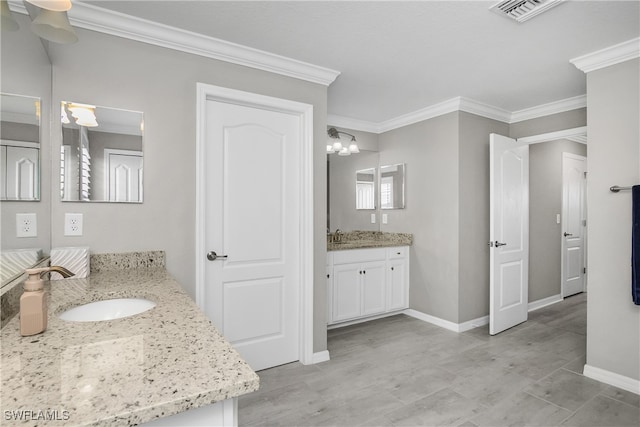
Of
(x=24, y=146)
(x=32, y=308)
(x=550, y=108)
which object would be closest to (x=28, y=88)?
(x=24, y=146)

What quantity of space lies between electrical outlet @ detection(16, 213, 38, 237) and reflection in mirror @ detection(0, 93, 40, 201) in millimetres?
75

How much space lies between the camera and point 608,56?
2.45 m

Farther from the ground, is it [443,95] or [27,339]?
[443,95]

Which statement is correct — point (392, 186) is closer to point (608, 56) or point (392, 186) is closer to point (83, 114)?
Result: point (608, 56)

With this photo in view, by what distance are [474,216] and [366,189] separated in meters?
1.36

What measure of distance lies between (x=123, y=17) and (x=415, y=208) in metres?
3.29

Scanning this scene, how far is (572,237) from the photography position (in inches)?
195

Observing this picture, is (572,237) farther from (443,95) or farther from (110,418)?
(110,418)

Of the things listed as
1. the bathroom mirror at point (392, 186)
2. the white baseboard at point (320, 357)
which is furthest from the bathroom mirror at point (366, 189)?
the white baseboard at point (320, 357)

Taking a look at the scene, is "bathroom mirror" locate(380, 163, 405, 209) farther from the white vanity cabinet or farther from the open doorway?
the open doorway

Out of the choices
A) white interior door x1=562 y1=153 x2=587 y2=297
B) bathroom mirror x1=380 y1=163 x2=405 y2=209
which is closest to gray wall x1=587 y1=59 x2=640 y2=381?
bathroom mirror x1=380 y1=163 x2=405 y2=209

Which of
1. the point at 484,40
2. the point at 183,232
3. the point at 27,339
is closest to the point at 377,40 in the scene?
the point at 484,40

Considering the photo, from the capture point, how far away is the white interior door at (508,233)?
3.44m

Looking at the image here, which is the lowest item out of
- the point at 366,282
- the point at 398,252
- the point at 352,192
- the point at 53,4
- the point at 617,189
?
the point at 366,282
